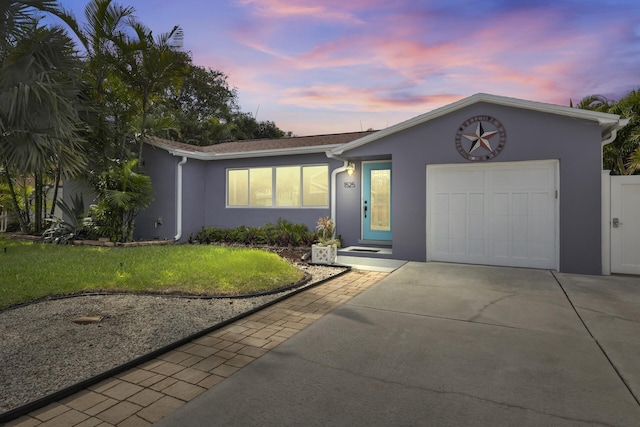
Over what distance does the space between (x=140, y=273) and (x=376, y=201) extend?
5811 mm

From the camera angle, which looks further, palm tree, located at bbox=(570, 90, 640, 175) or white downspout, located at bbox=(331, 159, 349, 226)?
palm tree, located at bbox=(570, 90, 640, 175)

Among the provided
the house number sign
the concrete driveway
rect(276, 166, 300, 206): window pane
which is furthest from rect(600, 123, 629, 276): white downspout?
rect(276, 166, 300, 206): window pane

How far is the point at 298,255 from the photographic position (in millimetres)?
8797

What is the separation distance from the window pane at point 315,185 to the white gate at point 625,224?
6.27 m

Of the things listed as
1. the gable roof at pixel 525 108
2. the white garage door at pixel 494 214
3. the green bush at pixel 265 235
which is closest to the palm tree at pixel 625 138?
the gable roof at pixel 525 108

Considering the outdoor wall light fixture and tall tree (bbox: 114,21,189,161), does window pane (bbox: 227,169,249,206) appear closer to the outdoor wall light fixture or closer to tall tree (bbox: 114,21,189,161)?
tall tree (bbox: 114,21,189,161)

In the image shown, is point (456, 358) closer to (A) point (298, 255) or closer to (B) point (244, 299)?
(B) point (244, 299)

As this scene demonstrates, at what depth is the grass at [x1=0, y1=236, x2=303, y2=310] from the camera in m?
5.27

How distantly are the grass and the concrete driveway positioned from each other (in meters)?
1.95

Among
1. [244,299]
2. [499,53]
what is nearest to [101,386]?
[244,299]

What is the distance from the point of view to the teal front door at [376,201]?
9.38 meters

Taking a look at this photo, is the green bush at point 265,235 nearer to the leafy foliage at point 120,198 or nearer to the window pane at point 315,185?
the window pane at point 315,185

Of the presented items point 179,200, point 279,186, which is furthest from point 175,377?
point 179,200

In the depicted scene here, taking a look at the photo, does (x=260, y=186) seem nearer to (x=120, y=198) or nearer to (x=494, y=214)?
(x=120, y=198)
